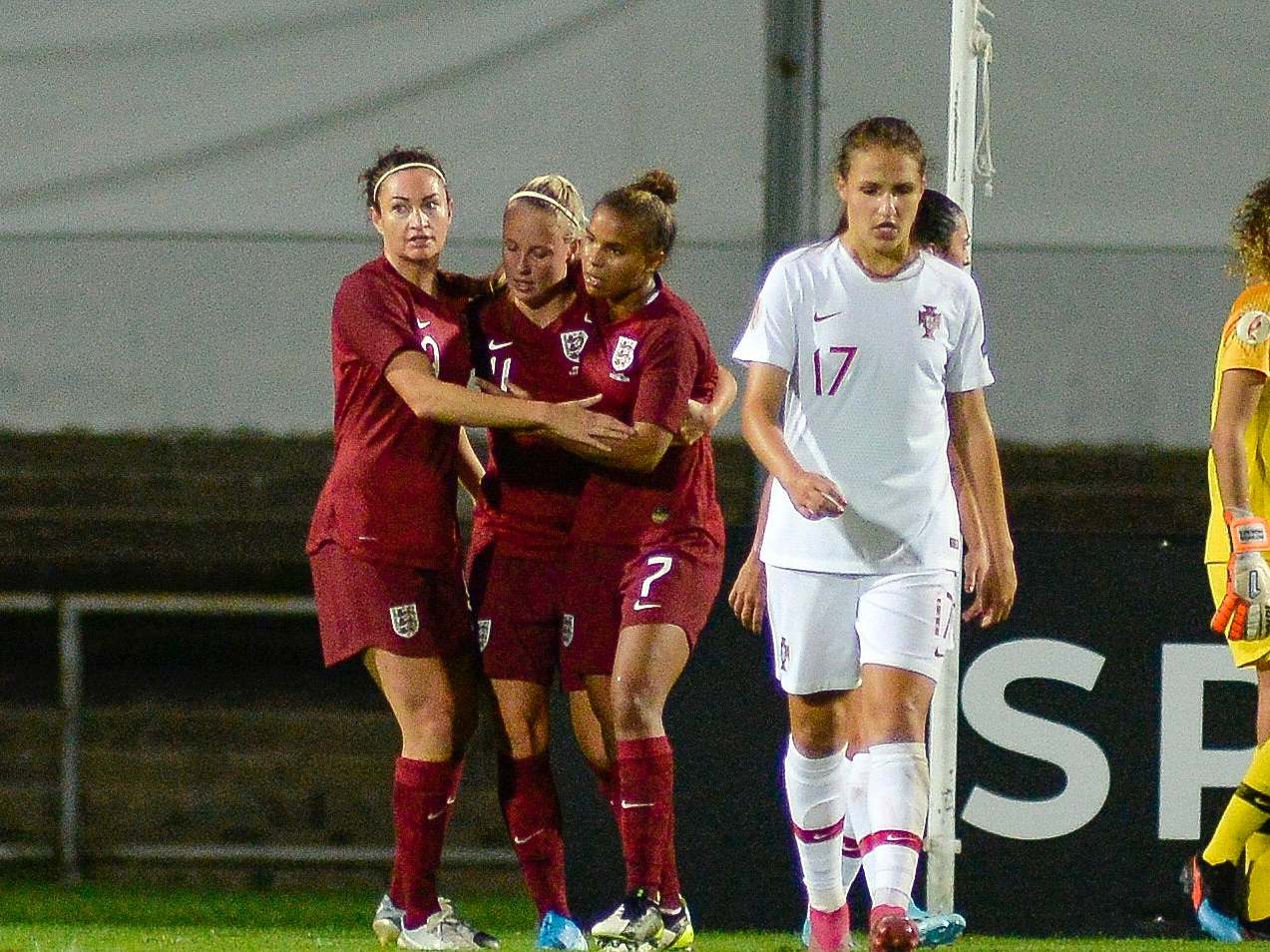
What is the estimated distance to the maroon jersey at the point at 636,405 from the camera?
15.6 ft

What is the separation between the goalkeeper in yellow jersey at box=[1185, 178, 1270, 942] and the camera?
500cm

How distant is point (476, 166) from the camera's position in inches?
400

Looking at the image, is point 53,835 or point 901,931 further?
point 53,835

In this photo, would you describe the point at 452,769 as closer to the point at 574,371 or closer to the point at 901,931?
the point at 574,371

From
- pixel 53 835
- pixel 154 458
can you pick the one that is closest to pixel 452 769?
pixel 53 835

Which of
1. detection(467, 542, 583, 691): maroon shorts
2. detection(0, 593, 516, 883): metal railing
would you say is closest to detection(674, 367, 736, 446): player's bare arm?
detection(467, 542, 583, 691): maroon shorts

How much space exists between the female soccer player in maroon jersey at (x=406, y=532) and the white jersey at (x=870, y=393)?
589 mm

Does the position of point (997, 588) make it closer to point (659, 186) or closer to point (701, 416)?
point (701, 416)

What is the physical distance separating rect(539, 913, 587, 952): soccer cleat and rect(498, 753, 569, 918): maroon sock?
32 millimetres

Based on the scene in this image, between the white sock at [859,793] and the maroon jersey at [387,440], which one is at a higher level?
the maroon jersey at [387,440]

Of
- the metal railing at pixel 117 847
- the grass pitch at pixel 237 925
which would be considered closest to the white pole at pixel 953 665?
the grass pitch at pixel 237 925

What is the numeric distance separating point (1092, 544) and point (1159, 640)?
12.4 inches

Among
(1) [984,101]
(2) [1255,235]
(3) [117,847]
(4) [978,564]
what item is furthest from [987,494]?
(3) [117,847]

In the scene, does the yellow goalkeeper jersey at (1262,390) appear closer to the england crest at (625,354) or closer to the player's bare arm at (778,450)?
the player's bare arm at (778,450)
